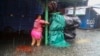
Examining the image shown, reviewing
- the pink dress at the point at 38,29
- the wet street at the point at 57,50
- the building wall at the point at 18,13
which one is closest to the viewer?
the wet street at the point at 57,50

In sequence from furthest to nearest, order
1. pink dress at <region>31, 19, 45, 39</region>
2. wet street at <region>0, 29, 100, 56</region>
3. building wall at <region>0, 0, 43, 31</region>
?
building wall at <region>0, 0, 43, 31</region> → pink dress at <region>31, 19, 45, 39</region> → wet street at <region>0, 29, 100, 56</region>

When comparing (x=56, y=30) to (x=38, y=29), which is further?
(x=56, y=30)

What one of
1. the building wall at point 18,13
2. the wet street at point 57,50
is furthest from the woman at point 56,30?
the building wall at point 18,13

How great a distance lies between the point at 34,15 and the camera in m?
13.1

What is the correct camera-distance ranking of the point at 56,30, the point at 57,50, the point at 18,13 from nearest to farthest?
the point at 57,50
the point at 56,30
the point at 18,13

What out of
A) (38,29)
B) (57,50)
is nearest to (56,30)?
(38,29)

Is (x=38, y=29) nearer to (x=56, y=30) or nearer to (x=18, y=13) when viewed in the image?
(x=56, y=30)

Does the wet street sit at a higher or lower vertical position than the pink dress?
lower

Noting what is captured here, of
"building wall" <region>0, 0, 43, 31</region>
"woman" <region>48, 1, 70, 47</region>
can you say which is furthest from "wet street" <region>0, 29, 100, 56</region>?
"building wall" <region>0, 0, 43, 31</region>

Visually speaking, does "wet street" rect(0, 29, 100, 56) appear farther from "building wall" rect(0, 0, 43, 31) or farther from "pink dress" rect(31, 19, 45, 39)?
"building wall" rect(0, 0, 43, 31)

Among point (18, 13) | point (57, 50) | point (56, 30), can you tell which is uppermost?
point (18, 13)

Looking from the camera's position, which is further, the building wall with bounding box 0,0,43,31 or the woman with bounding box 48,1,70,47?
the building wall with bounding box 0,0,43,31

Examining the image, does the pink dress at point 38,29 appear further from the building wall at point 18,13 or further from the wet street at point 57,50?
the building wall at point 18,13

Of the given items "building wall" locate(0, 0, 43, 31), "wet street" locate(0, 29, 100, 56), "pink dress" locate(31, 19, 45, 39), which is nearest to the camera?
"wet street" locate(0, 29, 100, 56)
